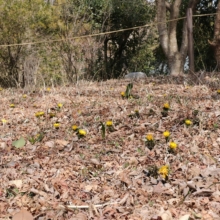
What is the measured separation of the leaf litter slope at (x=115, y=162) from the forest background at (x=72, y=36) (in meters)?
1.99

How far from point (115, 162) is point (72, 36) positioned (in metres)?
5.13

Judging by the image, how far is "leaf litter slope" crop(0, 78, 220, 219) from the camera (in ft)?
6.44

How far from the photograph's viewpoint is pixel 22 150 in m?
2.70

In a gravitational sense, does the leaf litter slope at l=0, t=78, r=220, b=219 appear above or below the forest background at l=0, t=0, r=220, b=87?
below

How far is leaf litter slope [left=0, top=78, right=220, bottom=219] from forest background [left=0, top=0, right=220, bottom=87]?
1.99m

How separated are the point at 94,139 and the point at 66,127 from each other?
1.32 ft

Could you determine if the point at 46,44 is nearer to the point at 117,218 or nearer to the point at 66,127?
the point at 66,127

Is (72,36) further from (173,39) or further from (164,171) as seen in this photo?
(164,171)

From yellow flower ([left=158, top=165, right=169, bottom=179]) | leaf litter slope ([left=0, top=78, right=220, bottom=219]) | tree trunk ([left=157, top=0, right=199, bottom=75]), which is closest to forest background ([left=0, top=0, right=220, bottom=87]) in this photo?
tree trunk ([left=157, top=0, right=199, bottom=75])

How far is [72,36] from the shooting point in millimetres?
7137

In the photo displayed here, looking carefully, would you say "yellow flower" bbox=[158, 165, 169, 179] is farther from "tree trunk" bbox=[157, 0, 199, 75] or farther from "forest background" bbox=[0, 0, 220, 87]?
"tree trunk" bbox=[157, 0, 199, 75]

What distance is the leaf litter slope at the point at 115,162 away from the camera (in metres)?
1.96

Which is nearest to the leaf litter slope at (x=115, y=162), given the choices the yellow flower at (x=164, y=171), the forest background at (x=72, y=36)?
the yellow flower at (x=164, y=171)

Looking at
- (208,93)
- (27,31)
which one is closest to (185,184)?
(208,93)
